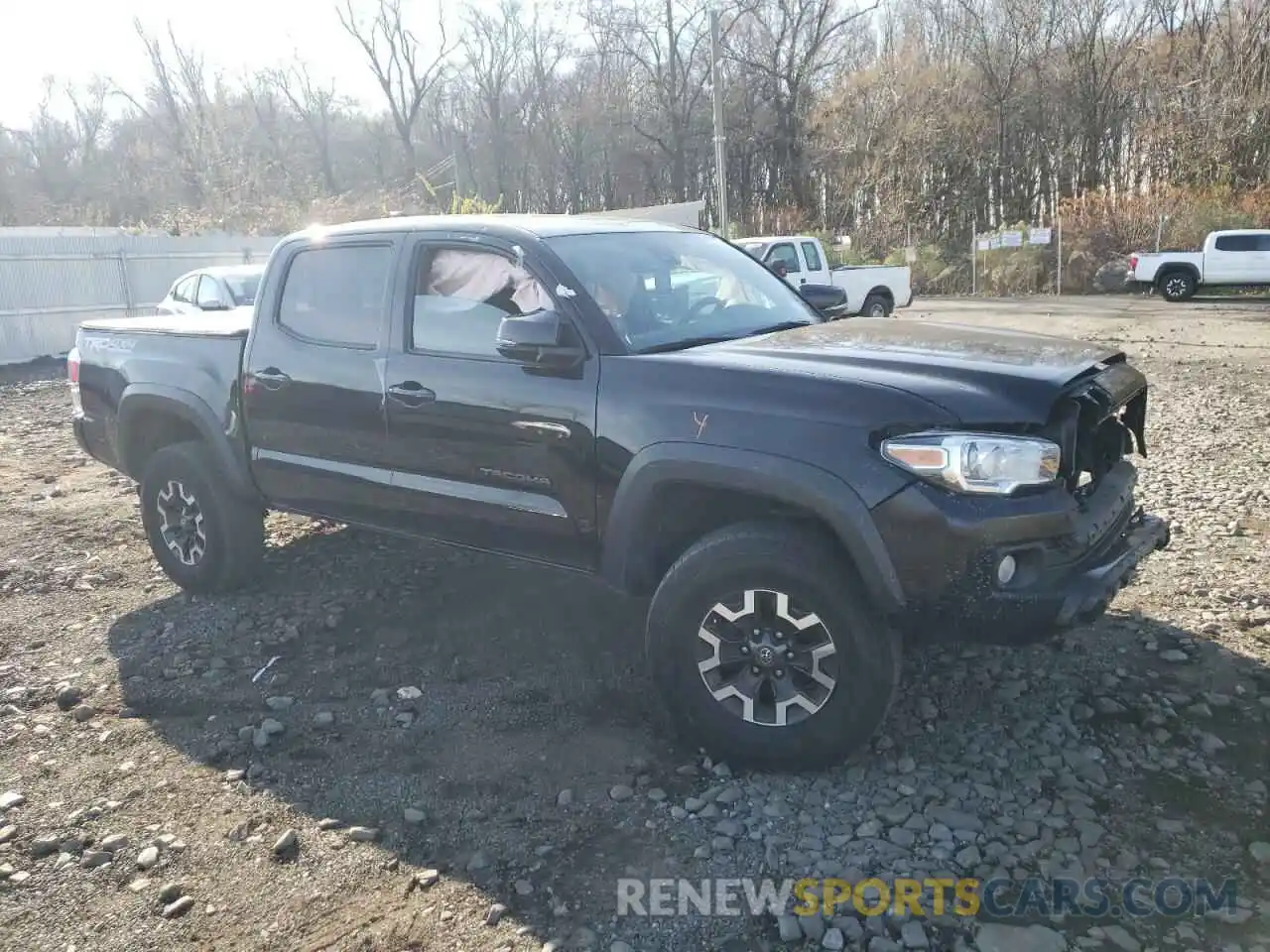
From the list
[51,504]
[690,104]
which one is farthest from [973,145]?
[51,504]

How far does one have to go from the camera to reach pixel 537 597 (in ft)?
16.8

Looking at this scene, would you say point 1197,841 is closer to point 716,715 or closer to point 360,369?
point 716,715

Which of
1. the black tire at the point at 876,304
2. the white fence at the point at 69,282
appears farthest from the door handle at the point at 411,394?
the white fence at the point at 69,282

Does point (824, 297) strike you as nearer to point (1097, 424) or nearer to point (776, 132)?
point (1097, 424)

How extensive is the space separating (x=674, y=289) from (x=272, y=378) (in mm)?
1981

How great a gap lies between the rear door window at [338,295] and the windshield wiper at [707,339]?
4.34ft

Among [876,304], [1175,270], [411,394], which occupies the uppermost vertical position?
[1175,270]

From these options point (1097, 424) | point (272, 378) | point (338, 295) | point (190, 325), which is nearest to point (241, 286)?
point (190, 325)

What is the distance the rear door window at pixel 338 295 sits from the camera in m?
4.43

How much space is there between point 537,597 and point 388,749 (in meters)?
1.48

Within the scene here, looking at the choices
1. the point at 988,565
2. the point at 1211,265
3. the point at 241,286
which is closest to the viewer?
the point at 988,565

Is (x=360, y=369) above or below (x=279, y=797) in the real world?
above

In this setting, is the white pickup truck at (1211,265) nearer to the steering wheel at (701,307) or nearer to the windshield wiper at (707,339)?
the windshield wiper at (707,339)

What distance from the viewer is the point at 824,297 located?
5.22 meters
